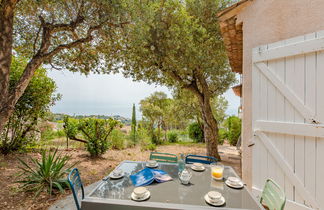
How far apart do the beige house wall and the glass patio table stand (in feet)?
3.98

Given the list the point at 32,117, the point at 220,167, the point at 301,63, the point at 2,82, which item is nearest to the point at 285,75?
the point at 301,63

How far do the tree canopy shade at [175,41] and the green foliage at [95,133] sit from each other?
82.5 inches

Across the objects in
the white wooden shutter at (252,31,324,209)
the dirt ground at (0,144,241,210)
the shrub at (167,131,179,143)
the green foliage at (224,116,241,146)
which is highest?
the white wooden shutter at (252,31,324,209)

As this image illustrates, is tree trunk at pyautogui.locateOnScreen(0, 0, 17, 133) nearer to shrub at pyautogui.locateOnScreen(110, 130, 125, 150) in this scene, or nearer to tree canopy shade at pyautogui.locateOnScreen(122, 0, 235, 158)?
tree canopy shade at pyautogui.locateOnScreen(122, 0, 235, 158)

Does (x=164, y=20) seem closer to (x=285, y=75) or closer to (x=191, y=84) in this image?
(x=191, y=84)

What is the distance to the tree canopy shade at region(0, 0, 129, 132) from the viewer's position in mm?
3174

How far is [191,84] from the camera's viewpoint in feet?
18.8

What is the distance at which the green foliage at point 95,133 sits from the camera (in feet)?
17.2

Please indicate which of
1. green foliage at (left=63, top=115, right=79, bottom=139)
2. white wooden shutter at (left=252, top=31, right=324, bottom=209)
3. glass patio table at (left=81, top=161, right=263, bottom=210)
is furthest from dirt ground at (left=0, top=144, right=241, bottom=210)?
white wooden shutter at (left=252, top=31, right=324, bottom=209)

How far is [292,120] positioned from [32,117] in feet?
22.5

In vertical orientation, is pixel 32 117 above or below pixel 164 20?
below

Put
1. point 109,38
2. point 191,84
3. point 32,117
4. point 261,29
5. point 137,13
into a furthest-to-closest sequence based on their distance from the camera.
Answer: point 191,84, point 32,117, point 109,38, point 137,13, point 261,29

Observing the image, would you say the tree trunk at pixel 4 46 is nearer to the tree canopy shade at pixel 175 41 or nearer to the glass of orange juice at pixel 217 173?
the tree canopy shade at pixel 175 41

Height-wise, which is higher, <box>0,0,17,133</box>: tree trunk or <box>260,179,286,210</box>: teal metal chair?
<box>0,0,17,133</box>: tree trunk
